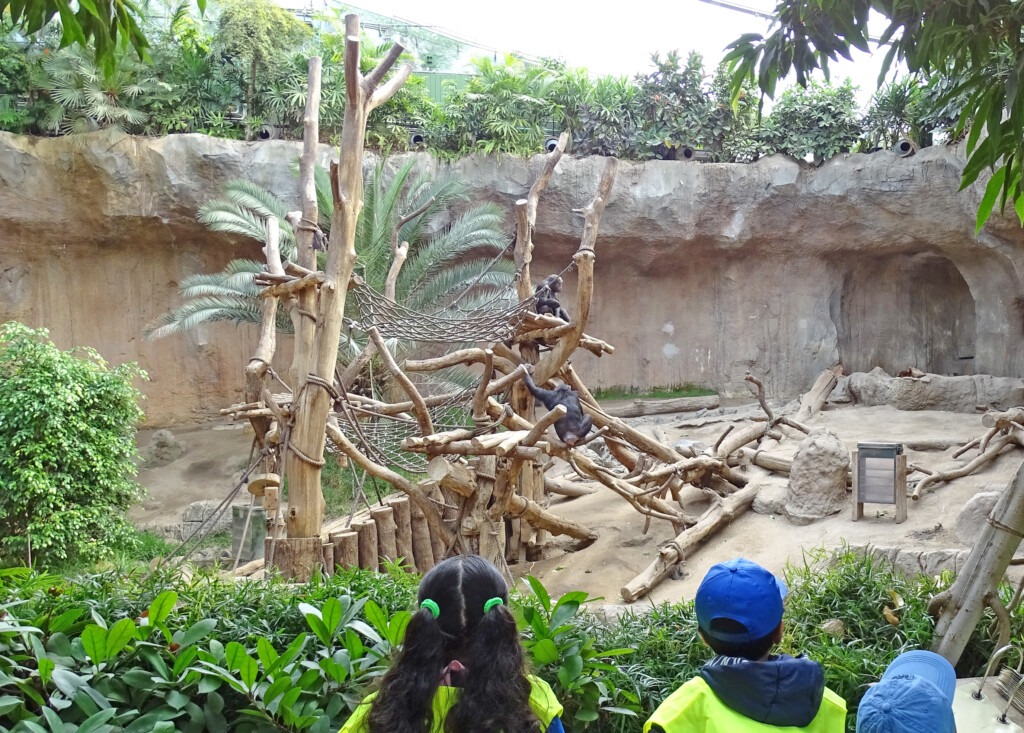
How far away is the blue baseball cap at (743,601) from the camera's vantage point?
187cm

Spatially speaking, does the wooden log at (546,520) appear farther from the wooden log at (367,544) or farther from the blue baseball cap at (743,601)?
the blue baseball cap at (743,601)

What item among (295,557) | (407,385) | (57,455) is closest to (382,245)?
(57,455)

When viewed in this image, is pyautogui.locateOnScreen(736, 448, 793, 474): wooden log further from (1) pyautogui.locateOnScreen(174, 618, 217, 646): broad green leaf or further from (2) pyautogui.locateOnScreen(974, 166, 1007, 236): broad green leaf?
(1) pyautogui.locateOnScreen(174, 618, 217, 646): broad green leaf

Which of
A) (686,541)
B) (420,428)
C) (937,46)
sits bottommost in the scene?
(686,541)

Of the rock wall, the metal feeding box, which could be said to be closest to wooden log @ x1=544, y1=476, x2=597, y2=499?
the metal feeding box

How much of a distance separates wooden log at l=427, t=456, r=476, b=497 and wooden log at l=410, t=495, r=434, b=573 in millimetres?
1191

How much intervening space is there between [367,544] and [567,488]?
4.41 m

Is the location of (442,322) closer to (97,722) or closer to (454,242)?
(97,722)

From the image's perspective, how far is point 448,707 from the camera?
1842 millimetres

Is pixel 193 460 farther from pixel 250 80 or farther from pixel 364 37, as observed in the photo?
pixel 364 37

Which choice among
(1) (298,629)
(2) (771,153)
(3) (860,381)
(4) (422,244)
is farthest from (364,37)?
(1) (298,629)

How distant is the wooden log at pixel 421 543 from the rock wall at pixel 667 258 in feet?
27.2

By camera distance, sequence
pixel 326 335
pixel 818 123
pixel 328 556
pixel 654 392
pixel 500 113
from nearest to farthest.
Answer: pixel 326 335, pixel 328 556, pixel 818 123, pixel 500 113, pixel 654 392

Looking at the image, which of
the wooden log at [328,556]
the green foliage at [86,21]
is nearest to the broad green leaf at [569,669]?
the green foliage at [86,21]
